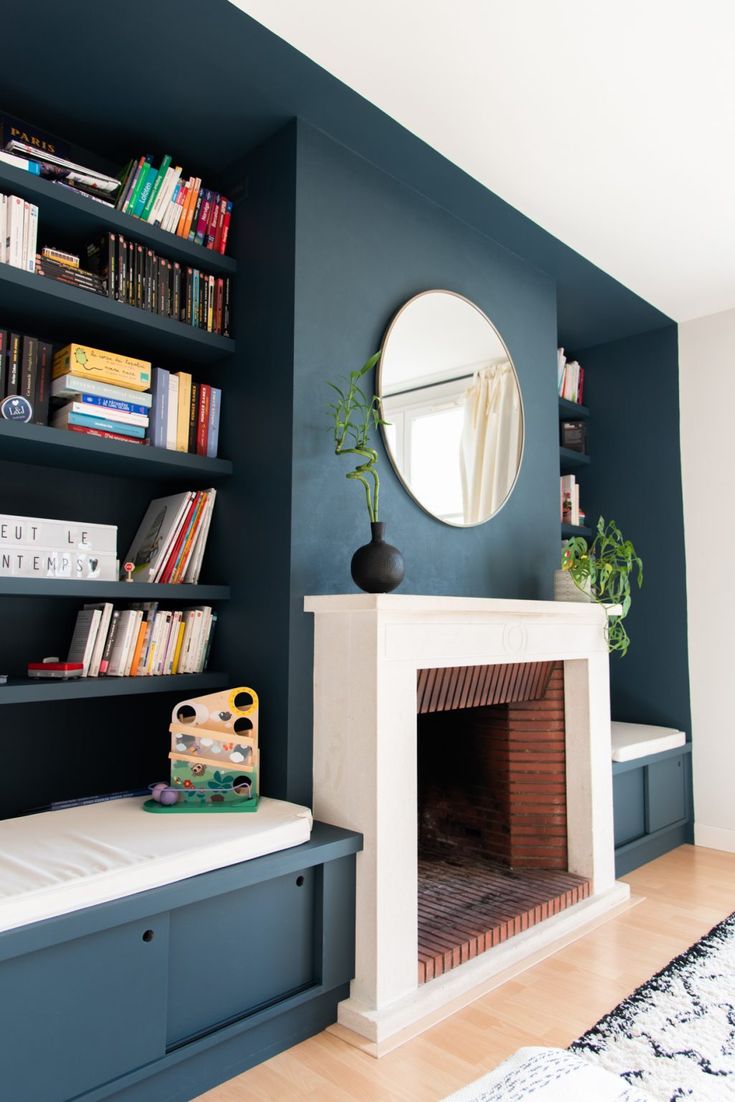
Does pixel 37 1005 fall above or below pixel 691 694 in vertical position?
below

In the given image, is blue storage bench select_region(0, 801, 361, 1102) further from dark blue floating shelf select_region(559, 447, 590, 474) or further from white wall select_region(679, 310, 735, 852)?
dark blue floating shelf select_region(559, 447, 590, 474)

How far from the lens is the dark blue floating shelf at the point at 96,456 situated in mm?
1922

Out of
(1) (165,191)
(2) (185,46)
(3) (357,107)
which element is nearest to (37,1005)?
(1) (165,191)

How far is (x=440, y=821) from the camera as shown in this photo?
308 centimetres

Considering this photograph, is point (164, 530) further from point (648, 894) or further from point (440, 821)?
point (648, 894)

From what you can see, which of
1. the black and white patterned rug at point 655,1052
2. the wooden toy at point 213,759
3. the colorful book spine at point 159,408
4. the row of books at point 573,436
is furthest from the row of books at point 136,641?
the row of books at point 573,436

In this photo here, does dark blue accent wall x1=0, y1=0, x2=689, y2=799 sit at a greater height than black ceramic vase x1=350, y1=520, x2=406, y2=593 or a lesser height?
greater

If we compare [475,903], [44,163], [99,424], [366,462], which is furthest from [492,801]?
[44,163]

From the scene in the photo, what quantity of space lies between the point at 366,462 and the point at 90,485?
860mm

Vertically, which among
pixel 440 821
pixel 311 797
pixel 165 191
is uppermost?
pixel 165 191

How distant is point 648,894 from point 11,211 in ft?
10.1

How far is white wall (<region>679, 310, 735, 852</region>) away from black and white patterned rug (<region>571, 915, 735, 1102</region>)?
4.66 feet

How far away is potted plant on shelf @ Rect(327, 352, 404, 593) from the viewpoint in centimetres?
210

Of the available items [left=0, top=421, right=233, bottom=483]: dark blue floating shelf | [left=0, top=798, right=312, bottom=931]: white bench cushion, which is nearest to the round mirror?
[left=0, top=421, right=233, bottom=483]: dark blue floating shelf
